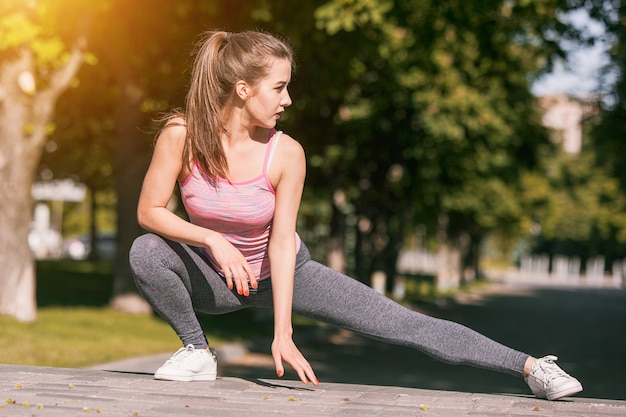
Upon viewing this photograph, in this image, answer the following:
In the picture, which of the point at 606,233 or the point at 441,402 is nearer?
the point at 441,402

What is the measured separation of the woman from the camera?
494cm

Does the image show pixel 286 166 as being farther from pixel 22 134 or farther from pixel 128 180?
pixel 128 180

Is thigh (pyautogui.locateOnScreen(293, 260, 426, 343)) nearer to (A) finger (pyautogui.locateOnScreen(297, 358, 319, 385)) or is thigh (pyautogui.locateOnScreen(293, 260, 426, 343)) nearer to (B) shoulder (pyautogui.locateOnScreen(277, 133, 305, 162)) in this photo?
(A) finger (pyautogui.locateOnScreen(297, 358, 319, 385))

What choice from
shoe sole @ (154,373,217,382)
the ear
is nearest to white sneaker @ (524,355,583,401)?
shoe sole @ (154,373,217,382)

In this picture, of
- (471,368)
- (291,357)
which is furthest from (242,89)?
(471,368)

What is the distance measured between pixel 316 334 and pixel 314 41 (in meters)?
4.66

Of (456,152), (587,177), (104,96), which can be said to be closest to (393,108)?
(456,152)

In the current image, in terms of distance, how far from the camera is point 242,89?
4.97 metres

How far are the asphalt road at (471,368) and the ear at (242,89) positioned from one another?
13.6 ft

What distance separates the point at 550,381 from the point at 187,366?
1.69 m

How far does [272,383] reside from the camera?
17.7 ft

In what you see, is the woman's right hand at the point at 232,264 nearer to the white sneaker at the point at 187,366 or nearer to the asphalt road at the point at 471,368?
the white sneaker at the point at 187,366

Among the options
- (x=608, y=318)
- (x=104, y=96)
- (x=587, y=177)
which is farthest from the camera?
(x=587, y=177)

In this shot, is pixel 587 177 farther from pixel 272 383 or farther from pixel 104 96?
pixel 272 383
